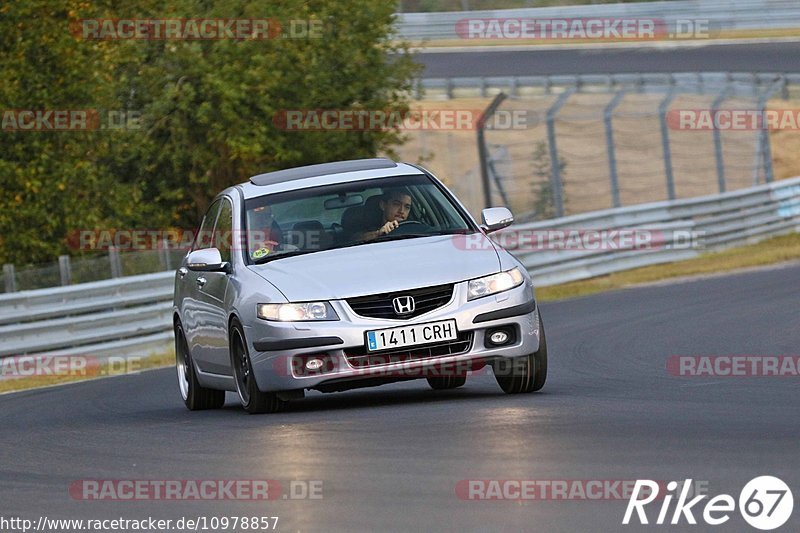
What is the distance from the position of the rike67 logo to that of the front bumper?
134 inches

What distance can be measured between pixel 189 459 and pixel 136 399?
542 centimetres

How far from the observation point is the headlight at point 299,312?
32.3ft

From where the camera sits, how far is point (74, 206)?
24.3 meters

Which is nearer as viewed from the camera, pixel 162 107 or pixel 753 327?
pixel 753 327

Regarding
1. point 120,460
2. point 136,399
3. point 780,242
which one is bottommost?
point 780,242

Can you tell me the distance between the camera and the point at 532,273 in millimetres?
24500

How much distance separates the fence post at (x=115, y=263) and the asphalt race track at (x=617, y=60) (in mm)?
19894

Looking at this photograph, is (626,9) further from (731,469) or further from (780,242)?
(731,469)

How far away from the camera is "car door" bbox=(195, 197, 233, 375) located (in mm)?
10938

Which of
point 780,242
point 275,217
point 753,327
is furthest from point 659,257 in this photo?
point 275,217

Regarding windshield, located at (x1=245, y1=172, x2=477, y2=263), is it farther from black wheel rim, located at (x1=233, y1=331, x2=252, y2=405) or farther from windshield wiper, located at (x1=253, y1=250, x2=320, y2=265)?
black wheel rim, located at (x1=233, y1=331, x2=252, y2=405)

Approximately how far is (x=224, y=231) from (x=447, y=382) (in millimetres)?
1838

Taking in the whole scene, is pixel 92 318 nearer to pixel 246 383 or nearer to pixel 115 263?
pixel 115 263

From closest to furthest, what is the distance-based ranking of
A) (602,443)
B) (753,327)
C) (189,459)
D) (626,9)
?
1. (602,443)
2. (189,459)
3. (753,327)
4. (626,9)
